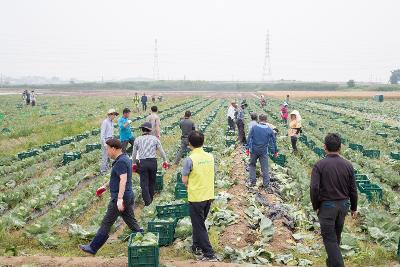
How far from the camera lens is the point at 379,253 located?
8242 mm

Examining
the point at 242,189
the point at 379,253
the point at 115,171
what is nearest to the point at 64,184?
the point at 242,189

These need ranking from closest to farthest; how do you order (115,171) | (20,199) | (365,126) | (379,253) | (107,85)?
(115,171) → (379,253) → (20,199) → (365,126) → (107,85)

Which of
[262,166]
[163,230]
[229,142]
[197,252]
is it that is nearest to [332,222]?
[197,252]

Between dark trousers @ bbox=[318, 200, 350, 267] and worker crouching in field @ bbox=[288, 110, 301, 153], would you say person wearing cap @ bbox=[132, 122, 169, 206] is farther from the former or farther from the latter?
worker crouching in field @ bbox=[288, 110, 301, 153]

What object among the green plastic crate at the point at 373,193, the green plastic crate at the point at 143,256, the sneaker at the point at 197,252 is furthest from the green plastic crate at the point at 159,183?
the green plastic crate at the point at 143,256

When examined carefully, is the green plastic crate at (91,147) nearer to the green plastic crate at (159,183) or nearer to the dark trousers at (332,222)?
the green plastic crate at (159,183)

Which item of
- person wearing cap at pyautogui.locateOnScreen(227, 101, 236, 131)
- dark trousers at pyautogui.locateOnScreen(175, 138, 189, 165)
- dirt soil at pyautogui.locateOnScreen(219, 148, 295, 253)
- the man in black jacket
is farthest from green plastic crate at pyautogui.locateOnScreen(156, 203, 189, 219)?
person wearing cap at pyautogui.locateOnScreen(227, 101, 236, 131)

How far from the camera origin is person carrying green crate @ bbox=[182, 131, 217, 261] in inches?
302

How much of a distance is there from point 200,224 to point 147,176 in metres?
3.23

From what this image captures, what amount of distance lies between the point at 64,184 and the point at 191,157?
7.30m

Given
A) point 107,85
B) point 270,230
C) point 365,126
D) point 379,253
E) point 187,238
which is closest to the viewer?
point 379,253

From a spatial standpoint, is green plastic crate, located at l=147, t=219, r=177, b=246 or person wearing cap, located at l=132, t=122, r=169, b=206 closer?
green plastic crate, located at l=147, t=219, r=177, b=246

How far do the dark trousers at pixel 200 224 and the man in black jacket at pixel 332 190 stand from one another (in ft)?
6.87

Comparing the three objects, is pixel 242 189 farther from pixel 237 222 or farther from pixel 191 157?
pixel 191 157
